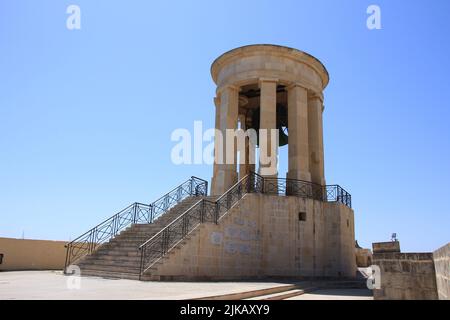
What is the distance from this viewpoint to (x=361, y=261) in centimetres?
2706

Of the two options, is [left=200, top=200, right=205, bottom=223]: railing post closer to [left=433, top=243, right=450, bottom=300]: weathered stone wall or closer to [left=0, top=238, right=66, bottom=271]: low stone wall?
[left=0, top=238, right=66, bottom=271]: low stone wall

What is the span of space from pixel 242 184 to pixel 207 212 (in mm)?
2211

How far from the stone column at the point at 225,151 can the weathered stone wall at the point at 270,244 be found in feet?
11.5

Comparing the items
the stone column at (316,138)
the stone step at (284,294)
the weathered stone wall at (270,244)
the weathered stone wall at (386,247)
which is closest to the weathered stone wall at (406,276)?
the weathered stone wall at (386,247)

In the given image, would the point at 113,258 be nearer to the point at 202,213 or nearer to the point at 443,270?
the point at 202,213

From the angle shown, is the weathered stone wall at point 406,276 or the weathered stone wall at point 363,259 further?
the weathered stone wall at point 363,259

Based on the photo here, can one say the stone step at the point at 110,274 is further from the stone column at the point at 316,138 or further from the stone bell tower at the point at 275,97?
the stone column at the point at 316,138

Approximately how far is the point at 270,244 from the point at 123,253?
5.56m

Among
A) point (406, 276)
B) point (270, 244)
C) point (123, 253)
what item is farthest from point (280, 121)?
Result: point (406, 276)

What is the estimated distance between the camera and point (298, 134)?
18.8 meters

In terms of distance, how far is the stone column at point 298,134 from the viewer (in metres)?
18.5

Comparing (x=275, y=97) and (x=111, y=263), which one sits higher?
(x=275, y=97)
